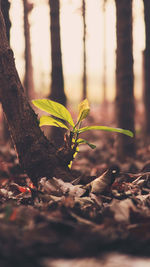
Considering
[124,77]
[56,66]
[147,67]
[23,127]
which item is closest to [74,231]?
[23,127]

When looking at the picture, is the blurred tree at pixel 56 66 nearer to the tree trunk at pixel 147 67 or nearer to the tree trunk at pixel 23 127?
the tree trunk at pixel 147 67

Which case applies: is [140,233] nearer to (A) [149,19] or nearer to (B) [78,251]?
(B) [78,251]

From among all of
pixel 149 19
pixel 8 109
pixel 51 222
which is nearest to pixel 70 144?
pixel 8 109

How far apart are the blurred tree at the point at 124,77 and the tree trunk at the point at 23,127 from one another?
313cm

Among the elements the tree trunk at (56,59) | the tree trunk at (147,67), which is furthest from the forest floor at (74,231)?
the tree trunk at (147,67)

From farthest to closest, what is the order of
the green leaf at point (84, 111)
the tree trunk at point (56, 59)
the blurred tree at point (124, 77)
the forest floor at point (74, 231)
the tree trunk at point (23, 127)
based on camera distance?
1. the tree trunk at point (56, 59)
2. the blurred tree at point (124, 77)
3. the green leaf at point (84, 111)
4. the tree trunk at point (23, 127)
5. the forest floor at point (74, 231)

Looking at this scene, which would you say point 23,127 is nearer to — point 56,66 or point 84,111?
point 84,111

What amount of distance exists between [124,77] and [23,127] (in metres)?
3.27

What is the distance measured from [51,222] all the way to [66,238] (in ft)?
0.47

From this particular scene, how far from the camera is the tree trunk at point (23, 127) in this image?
2547 millimetres

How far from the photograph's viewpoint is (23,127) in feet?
8.48

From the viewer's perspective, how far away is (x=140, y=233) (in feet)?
5.55

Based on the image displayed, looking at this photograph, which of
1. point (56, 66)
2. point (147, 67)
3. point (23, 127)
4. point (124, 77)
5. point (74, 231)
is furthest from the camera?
point (147, 67)

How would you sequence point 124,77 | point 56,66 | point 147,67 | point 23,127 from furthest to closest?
point 147,67 → point 56,66 → point 124,77 → point 23,127
